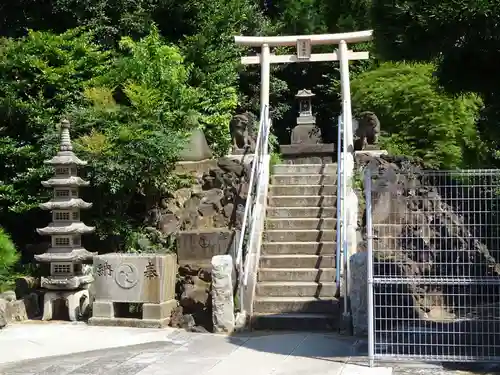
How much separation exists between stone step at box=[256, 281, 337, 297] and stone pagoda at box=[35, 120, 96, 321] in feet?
9.68

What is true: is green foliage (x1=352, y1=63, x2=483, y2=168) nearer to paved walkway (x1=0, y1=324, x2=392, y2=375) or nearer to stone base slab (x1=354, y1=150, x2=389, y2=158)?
stone base slab (x1=354, y1=150, x2=389, y2=158)

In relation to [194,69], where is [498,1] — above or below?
below

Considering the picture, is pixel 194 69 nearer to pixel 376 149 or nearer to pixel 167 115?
pixel 167 115

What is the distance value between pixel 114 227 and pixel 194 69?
6.29 metres

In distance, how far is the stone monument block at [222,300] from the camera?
8.99 metres

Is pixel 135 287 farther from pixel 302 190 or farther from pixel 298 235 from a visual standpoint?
pixel 302 190

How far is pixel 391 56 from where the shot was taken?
275 inches

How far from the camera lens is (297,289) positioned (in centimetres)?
975

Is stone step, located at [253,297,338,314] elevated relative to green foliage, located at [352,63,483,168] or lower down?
lower down

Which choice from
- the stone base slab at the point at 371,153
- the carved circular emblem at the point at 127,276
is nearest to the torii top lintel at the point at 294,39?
the stone base slab at the point at 371,153

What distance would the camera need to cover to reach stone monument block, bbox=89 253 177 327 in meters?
9.57

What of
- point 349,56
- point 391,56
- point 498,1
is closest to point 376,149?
point 349,56

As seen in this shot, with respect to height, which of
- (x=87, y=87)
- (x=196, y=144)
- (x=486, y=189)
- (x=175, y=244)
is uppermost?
(x=87, y=87)

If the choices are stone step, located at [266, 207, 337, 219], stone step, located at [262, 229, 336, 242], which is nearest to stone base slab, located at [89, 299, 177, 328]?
stone step, located at [262, 229, 336, 242]
